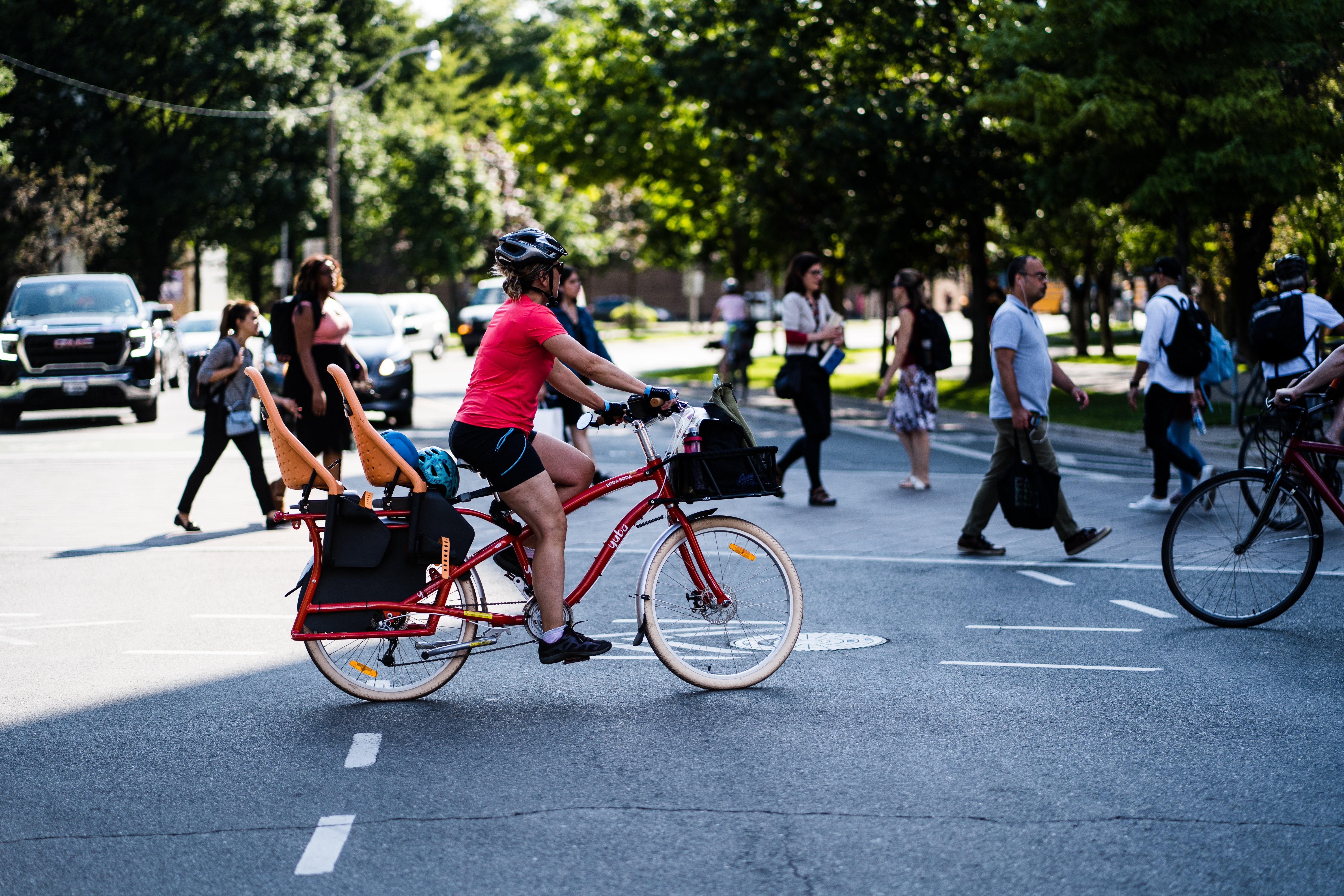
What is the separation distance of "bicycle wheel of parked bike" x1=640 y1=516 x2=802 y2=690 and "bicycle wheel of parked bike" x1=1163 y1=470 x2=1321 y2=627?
2.22 m

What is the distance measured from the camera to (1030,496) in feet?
28.6

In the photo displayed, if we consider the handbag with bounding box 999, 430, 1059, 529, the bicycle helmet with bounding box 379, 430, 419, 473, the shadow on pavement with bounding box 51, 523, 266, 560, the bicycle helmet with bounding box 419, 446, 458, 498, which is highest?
the bicycle helmet with bounding box 379, 430, 419, 473

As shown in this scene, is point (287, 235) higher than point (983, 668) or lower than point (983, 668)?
higher

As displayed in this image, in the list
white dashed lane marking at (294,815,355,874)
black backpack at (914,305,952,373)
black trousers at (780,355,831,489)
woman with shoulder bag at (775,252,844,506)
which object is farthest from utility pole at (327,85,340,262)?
white dashed lane marking at (294,815,355,874)

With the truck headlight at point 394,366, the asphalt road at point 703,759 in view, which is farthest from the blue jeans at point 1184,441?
the truck headlight at point 394,366

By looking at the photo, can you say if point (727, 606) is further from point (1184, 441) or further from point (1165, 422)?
point (1184, 441)

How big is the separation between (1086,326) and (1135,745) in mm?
36851

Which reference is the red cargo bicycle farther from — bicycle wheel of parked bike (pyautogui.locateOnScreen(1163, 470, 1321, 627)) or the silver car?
the silver car

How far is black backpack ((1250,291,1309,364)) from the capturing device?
440 inches

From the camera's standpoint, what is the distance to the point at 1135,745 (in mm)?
5180

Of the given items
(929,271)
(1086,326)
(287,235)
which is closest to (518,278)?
(929,271)

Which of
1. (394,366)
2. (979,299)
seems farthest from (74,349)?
(979,299)

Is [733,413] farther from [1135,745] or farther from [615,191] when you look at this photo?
[615,191]

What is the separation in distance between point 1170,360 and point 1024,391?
2162mm
